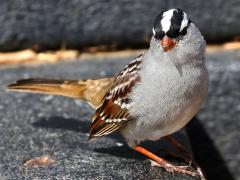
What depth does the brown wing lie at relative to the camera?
11.5 feet

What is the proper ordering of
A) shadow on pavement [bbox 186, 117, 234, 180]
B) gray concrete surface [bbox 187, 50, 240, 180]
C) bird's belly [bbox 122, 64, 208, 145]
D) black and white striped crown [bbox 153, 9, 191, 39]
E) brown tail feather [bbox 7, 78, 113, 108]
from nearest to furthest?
black and white striped crown [bbox 153, 9, 191, 39], bird's belly [bbox 122, 64, 208, 145], brown tail feather [bbox 7, 78, 113, 108], gray concrete surface [bbox 187, 50, 240, 180], shadow on pavement [bbox 186, 117, 234, 180]

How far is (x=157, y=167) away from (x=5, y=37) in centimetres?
170

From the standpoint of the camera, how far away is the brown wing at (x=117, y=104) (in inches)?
137

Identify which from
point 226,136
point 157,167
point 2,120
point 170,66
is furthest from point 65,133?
point 226,136

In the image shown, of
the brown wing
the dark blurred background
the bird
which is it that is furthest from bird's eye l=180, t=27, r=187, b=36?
the dark blurred background

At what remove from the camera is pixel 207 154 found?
15.5 feet

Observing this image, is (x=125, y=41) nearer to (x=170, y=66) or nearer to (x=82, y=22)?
(x=82, y=22)

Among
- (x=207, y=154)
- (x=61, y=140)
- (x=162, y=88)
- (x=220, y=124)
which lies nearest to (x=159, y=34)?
(x=162, y=88)

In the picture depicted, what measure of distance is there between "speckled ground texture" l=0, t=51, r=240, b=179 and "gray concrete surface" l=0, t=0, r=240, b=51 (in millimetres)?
181

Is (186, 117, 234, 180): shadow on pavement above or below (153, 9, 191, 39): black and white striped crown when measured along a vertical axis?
below

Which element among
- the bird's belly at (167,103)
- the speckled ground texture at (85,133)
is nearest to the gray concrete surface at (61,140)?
the speckled ground texture at (85,133)

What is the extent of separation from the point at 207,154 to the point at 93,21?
112 centimetres

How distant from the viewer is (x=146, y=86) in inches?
133

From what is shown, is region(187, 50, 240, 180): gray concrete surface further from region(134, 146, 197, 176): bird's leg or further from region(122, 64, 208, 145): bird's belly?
region(122, 64, 208, 145): bird's belly
